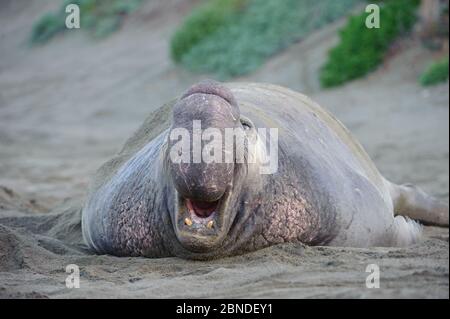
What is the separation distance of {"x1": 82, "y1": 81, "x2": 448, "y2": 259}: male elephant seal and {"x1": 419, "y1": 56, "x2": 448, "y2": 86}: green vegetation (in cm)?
588

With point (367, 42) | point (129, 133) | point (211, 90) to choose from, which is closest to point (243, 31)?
point (129, 133)

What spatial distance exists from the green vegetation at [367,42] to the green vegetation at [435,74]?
1404mm

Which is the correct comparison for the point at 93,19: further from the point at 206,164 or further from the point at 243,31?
the point at 206,164

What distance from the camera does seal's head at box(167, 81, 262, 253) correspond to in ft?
12.6

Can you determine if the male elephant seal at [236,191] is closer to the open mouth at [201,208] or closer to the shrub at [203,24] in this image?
the open mouth at [201,208]

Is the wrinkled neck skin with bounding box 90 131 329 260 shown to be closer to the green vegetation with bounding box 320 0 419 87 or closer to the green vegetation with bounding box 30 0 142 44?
the green vegetation with bounding box 320 0 419 87

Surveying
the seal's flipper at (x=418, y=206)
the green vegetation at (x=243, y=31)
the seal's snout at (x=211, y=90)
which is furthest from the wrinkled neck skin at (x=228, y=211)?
the green vegetation at (x=243, y=31)

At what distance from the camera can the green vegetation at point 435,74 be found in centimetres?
1113

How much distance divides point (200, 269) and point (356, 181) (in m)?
1.25

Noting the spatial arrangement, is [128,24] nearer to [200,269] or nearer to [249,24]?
[249,24]

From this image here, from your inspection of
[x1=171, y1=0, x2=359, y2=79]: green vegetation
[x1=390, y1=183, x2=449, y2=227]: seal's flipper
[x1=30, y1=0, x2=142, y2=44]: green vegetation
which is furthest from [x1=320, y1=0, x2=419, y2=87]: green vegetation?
[x1=30, y1=0, x2=142, y2=44]: green vegetation

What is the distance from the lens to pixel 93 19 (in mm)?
23234

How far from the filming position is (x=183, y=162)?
386 centimetres

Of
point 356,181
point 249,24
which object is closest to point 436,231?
point 356,181
